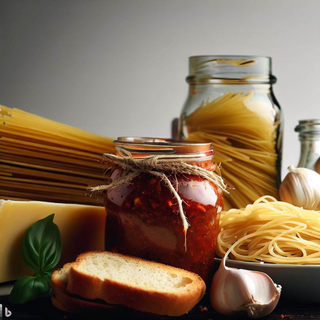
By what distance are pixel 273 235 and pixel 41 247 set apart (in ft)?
1.55

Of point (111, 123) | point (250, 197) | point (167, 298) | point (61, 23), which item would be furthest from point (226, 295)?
point (61, 23)

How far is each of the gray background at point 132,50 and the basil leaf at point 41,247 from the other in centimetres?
97

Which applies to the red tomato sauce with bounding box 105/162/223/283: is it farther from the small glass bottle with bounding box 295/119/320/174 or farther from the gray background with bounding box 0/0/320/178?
the gray background with bounding box 0/0/320/178

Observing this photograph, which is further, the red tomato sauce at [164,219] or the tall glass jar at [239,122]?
the tall glass jar at [239,122]

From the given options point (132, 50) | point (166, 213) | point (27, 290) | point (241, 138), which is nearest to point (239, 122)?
point (241, 138)

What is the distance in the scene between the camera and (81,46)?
5.74 feet

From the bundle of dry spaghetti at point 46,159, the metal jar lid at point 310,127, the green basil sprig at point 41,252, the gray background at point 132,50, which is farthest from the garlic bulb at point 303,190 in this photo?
the gray background at point 132,50

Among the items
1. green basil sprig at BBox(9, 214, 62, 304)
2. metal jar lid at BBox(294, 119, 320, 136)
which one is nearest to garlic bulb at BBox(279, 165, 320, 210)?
metal jar lid at BBox(294, 119, 320, 136)

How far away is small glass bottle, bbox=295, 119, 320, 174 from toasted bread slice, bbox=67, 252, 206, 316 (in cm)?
61

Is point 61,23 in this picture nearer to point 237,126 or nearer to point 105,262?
point 237,126

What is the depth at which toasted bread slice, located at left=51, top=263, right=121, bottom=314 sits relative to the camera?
0.74 m

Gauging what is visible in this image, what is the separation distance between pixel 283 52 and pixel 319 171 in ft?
2.51

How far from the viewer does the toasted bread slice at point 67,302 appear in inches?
29.1

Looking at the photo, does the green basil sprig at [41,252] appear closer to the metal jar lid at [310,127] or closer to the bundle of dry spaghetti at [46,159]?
the bundle of dry spaghetti at [46,159]
